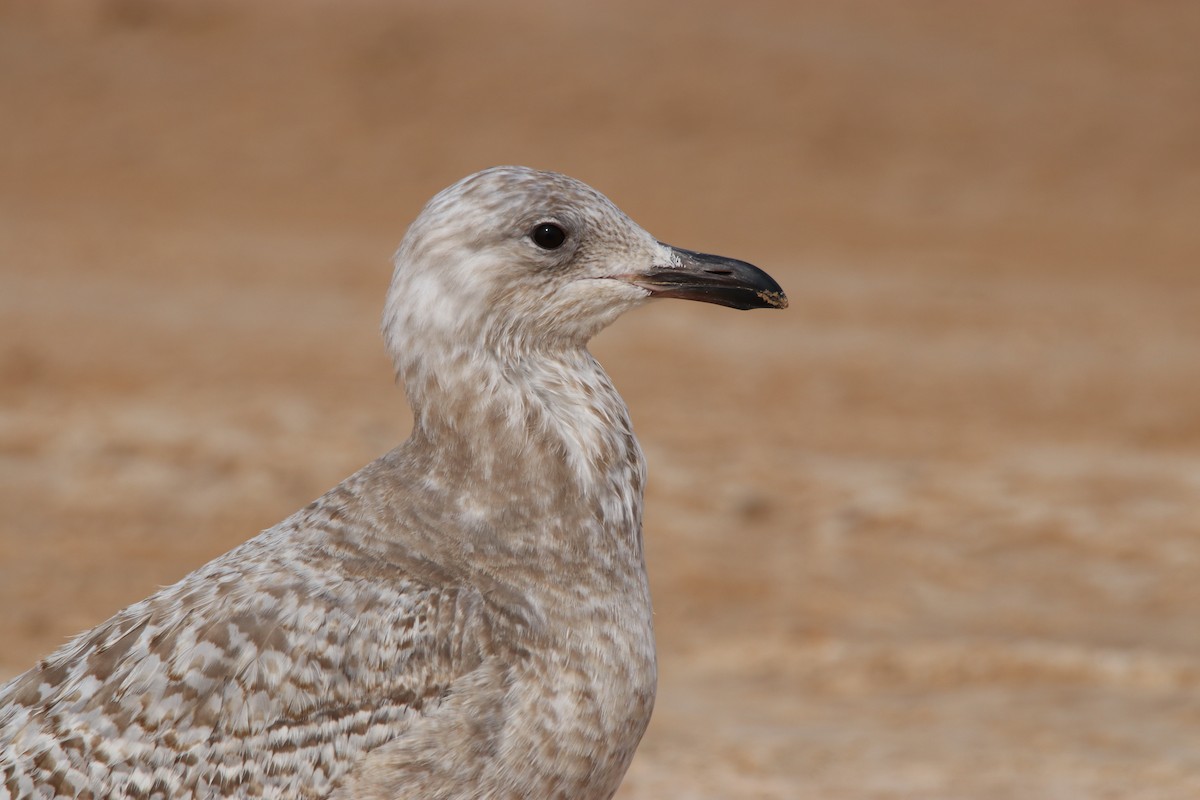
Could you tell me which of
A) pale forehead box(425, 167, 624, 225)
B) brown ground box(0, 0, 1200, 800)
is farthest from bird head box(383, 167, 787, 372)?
brown ground box(0, 0, 1200, 800)

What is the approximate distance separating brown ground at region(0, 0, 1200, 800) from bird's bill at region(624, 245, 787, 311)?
2.84 meters

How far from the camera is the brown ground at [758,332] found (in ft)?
27.8

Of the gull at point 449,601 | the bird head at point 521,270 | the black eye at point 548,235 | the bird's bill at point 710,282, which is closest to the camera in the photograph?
the gull at point 449,601

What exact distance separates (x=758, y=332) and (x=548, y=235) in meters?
11.2

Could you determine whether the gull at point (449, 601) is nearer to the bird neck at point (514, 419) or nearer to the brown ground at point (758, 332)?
the bird neck at point (514, 419)

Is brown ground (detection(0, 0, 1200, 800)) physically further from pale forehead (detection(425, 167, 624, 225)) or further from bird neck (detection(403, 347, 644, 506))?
pale forehead (detection(425, 167, 624, 225))

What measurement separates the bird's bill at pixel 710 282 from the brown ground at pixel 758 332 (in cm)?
284

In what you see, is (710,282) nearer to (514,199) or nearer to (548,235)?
(548,235)

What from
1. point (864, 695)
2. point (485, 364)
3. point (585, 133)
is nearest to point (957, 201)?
point (585, 133)

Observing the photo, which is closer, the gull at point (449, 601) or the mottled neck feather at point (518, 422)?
the gull at point (449, 601)

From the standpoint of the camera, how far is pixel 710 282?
4.55 m

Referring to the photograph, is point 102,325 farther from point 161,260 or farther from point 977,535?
point 977,535

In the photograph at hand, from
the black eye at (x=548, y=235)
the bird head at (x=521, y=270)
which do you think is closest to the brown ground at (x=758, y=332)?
the bird head at (x=521, y=270)

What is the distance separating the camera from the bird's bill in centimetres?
450
